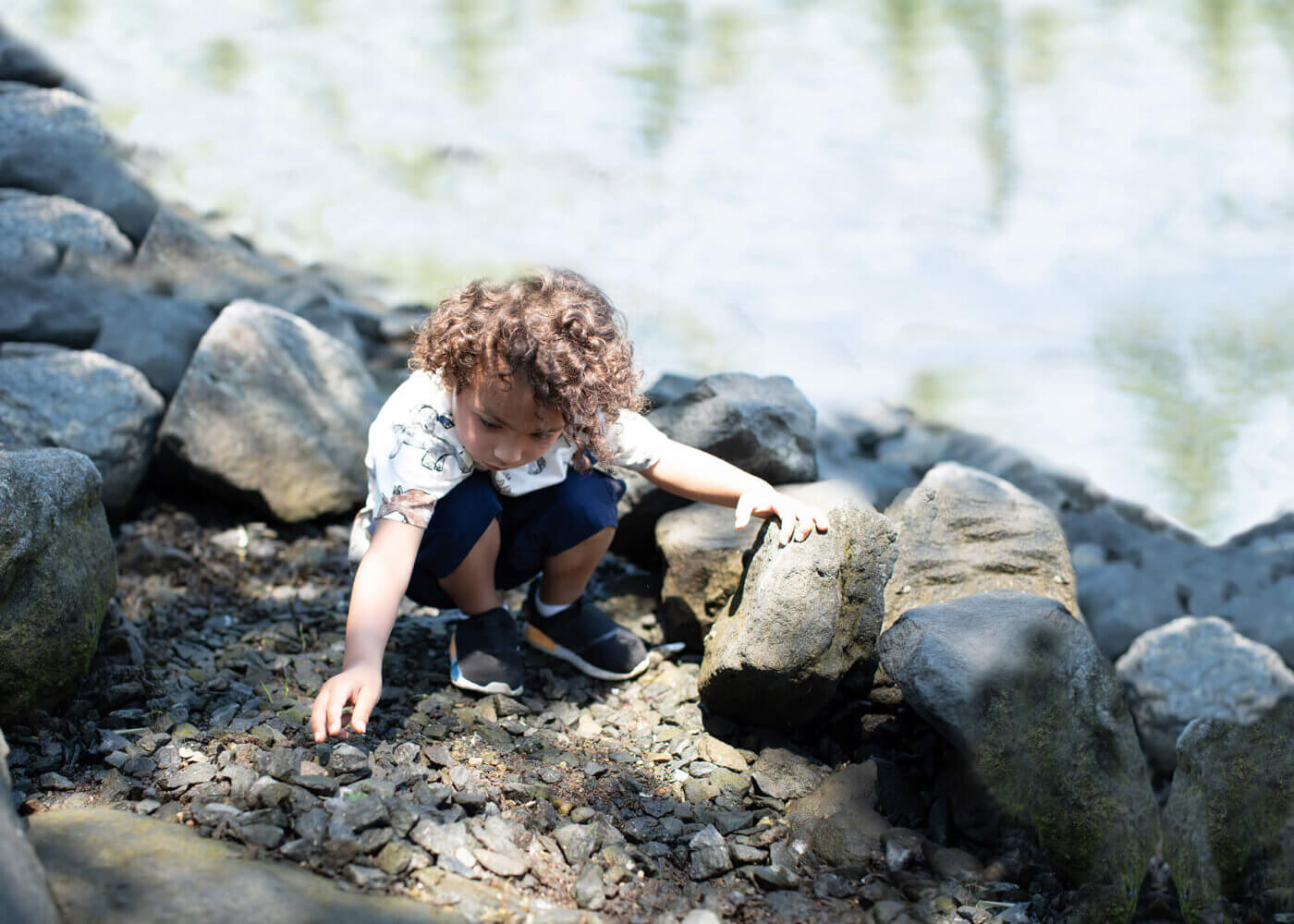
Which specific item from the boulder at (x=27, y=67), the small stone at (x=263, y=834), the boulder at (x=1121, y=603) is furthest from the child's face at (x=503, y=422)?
the boulder at (x=27, y=67)

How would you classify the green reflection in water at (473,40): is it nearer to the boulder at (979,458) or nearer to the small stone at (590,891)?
the boulder at (979,458)

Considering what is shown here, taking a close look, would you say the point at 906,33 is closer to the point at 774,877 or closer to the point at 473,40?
the point at 473,40

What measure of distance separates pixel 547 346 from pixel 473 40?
6.20 metres

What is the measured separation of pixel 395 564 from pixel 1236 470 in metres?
3.70

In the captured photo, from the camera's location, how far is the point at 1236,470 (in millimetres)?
4391

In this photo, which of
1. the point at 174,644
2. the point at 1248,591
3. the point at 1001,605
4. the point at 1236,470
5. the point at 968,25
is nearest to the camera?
the point at 1001,605

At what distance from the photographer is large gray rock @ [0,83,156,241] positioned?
13.4ft

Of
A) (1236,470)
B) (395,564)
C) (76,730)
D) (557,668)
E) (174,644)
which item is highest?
(395,564)

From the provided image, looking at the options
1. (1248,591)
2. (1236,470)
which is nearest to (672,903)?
(1248,591)

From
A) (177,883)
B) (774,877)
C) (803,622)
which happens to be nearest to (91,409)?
(177,883)

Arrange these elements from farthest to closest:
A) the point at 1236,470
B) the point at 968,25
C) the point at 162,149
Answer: the point at 968,25 → the point at 162,149 → the point at 1236,470

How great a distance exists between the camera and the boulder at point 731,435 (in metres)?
2.86

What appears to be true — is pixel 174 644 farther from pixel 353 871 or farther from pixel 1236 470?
pixel 1236 470

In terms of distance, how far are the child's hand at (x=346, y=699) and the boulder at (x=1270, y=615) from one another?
8.47 ft
